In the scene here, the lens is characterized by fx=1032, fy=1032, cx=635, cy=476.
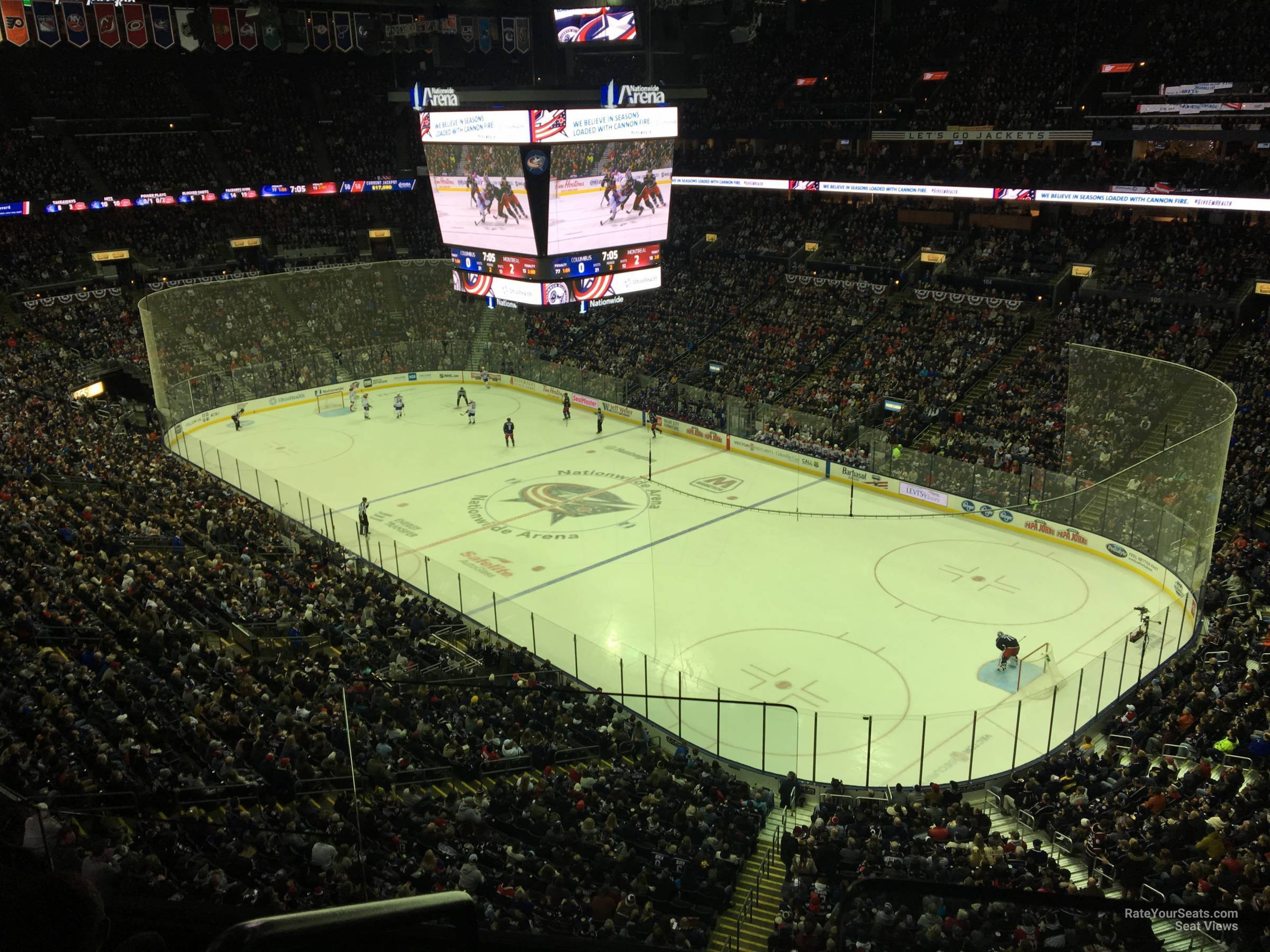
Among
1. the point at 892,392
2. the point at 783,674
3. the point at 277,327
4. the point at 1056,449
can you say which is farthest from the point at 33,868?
the point at 277,327

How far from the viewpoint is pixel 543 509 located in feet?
96.2

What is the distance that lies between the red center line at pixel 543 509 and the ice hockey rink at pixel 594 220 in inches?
282

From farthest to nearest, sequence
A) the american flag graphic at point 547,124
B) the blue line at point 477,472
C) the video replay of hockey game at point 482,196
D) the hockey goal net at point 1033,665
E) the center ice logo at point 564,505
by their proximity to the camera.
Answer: the blue line at point 477,472
the center ice logo at point 564,505
the video replay of hockey game at point 482,196
the american flag graphic at point 547,124
the hockey goal net at point 1033,665

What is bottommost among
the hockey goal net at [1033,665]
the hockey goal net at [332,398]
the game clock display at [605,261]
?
the hockey goal net at [332,398]

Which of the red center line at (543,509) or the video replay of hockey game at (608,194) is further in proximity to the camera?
the video replay of hockey game at (608,194)

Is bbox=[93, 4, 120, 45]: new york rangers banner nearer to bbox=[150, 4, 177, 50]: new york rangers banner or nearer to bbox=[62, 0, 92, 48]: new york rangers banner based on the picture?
bbox=[62, 0, 92, 48]: new york rangers banner

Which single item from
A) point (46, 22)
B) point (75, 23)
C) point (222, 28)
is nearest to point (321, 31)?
point (222, 28)

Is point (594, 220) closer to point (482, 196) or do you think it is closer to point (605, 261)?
point (605, 261)

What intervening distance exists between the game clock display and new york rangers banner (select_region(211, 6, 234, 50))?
2729cm

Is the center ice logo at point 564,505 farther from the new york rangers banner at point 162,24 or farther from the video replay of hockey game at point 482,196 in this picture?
the new york rangers banner at point 162,24

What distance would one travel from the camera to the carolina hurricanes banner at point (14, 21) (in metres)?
40.4

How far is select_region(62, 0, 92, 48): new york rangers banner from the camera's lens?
1639 inches

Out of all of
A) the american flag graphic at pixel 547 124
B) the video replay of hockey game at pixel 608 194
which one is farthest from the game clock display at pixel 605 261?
the american flag graphic at pixel 547 124

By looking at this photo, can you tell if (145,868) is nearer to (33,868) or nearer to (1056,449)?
(33,868)
